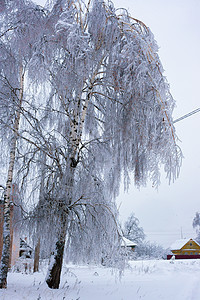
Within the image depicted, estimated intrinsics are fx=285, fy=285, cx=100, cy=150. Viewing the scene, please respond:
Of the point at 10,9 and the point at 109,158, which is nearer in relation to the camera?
the point at 109,158

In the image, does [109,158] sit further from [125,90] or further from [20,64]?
[20,64]

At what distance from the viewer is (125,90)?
6020mm

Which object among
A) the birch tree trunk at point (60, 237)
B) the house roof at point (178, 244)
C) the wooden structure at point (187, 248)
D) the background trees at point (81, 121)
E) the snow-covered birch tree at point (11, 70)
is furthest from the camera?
the house roof at point (178, 244)

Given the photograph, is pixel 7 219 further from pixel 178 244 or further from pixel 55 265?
pixel 178 244

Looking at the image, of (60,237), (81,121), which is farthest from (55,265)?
(81,121)

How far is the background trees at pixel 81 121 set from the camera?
5.89 meters

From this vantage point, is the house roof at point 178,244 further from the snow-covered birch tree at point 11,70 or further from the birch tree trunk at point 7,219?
the snow-covered birch tree at point 11,70

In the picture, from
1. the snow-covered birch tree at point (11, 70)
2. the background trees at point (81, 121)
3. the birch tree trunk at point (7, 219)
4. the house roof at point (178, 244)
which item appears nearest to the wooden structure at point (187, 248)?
the house roof at point (178, 244)

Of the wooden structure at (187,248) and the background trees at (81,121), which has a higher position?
the background trees at (81,121)

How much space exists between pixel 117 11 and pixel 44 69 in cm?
241

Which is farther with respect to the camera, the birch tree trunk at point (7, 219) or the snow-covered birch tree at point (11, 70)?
the snow-covered birch tree at point (11, 70)

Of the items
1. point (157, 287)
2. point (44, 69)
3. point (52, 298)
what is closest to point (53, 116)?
point (44, 69)

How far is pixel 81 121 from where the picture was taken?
767 cm

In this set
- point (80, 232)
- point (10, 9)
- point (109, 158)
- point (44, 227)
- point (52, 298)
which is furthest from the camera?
point (10, 9)
